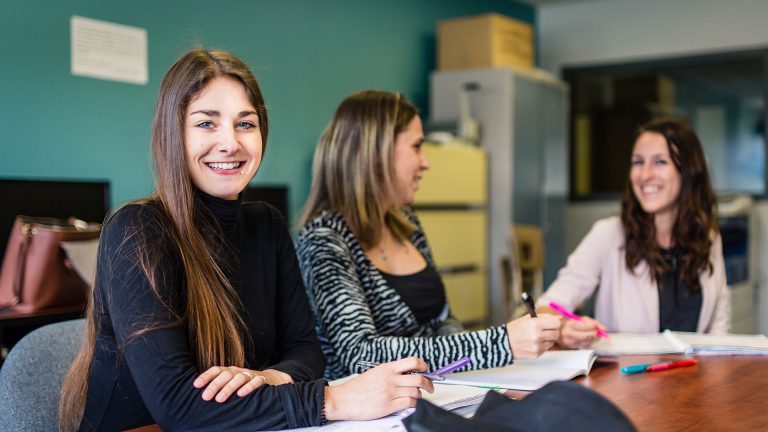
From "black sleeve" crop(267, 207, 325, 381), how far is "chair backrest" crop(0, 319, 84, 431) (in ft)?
1.29

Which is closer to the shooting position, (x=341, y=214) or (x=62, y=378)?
(x=62, y=378)

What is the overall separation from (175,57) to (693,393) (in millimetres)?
3255

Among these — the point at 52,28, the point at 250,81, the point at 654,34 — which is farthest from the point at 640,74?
the point at 250,81

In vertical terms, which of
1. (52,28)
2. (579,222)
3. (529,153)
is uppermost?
(52,28)

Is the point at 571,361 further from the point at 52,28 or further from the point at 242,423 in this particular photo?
the point at 52,28

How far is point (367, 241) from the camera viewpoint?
7.02 feet

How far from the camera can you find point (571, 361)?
1.80 metres

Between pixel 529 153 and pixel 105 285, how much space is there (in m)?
4.67

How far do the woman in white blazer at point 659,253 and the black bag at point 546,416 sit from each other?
1.49 meters

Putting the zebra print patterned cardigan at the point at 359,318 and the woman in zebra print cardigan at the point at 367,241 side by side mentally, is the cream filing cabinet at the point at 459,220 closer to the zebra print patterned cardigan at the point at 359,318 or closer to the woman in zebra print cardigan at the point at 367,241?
the woman in zebra print cardigan at the point at 367,241

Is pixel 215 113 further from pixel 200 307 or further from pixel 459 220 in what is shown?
pixel 459 220

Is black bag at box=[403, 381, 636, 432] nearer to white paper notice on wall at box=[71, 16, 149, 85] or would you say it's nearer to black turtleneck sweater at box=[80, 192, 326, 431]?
black turtleneck sweater at box=[80, 192, 326, 431]

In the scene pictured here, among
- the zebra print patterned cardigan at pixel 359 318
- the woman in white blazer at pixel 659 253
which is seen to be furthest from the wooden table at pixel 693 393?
the woman in white blazer at pixel 659 253

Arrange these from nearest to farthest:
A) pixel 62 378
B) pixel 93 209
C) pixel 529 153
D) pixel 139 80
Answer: pixel 62 378 < pixel 93 209 < pixel 139 80 < pixel 529 153
